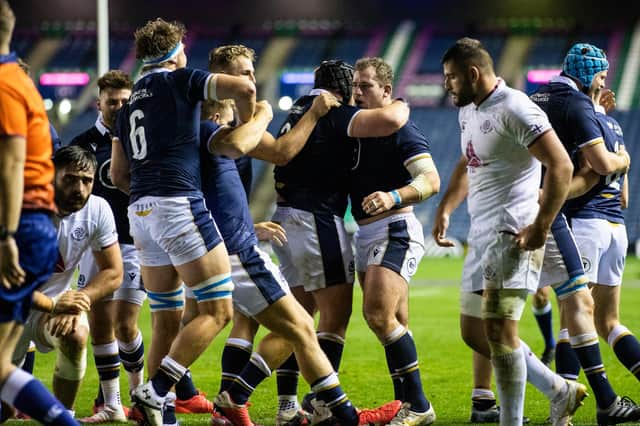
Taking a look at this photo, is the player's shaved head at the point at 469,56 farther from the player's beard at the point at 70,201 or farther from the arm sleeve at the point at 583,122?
the player's beard at the point at 70,201

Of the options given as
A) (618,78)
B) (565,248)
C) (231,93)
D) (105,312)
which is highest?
(231,93)

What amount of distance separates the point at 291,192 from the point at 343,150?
0.44 metres

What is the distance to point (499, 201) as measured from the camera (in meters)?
5.47

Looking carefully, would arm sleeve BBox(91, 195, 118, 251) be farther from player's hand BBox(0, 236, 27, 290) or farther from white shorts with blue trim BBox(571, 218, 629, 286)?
white shorts with blue trim BBox(571, 218, 629, 286)

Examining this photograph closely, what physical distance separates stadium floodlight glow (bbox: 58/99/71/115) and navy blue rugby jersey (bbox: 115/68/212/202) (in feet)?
123

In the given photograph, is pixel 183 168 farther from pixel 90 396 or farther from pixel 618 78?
pixel 618 78

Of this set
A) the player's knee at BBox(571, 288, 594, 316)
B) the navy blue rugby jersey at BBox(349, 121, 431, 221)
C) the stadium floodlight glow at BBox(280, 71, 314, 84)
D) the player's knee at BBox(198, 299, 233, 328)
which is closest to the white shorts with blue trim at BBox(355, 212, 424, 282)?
the navy blue rugby jersey at BBox(349, 121, 431, 221)

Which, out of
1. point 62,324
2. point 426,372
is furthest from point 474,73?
point 426,372

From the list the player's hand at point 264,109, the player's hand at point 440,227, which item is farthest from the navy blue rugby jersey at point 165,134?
the player's hand at point 440,227

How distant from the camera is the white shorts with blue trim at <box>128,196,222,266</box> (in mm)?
5582

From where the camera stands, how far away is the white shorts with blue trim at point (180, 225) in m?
5.58

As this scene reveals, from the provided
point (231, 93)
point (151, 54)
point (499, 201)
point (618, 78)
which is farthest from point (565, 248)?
point (618, 78)

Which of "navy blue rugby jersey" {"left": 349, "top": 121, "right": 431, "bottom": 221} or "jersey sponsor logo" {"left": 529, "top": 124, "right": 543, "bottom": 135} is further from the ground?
"jersey sponsor logo" {"left": 529, "top": 124, "right": 543, "bottom": 135}

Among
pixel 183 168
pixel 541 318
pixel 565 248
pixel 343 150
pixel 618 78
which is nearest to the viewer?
pixel 183 168
